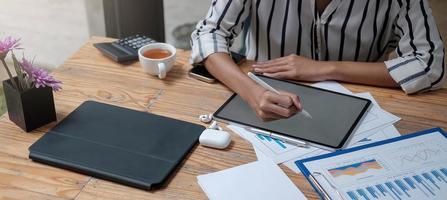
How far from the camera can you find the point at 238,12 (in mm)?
1421

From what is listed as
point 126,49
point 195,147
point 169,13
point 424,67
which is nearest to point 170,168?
point 195,147

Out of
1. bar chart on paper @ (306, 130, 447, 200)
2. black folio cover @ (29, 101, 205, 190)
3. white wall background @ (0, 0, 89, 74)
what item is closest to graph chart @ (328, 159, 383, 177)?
bar chart on paper @ (306, 130, 447, 200)

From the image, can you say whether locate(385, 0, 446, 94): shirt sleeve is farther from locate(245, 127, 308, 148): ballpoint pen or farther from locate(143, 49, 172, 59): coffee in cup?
locate(143, 49, 172, 59): coffee in cup

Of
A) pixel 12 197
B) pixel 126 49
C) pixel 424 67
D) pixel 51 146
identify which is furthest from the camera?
pixel 126 49

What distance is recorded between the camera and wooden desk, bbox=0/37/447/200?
91 cm

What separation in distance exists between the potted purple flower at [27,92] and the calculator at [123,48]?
31 centimetres

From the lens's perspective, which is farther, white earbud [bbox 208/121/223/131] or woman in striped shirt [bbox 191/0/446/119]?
woman in striped shirt [bbox 191/0/446/119]

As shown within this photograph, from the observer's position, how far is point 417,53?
4.32 feet

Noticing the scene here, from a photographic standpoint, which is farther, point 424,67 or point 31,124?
point 424,67

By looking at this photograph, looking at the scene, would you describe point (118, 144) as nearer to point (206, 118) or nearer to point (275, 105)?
point (206, 118)

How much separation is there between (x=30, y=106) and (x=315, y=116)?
0.61 m

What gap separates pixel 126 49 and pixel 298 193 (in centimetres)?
70

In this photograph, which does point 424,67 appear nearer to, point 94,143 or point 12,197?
point 94,143

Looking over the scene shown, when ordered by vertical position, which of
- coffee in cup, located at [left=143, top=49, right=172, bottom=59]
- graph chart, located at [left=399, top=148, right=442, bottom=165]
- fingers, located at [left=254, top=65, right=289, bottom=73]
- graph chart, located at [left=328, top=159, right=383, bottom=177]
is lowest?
graph chart, located at [left=328, top=159, right=383, bottom=177]
